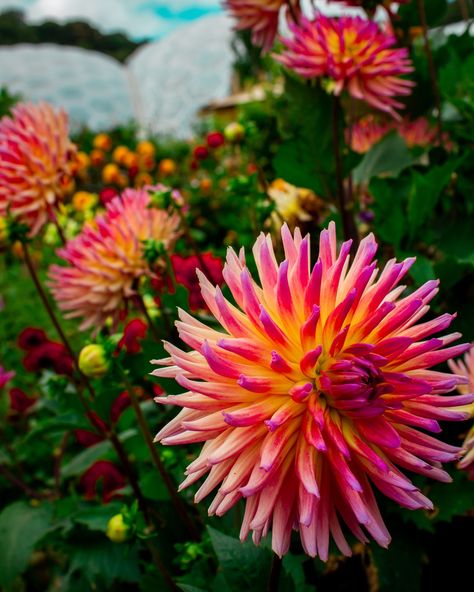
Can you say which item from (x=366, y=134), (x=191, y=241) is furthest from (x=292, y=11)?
(x=191, y=241)

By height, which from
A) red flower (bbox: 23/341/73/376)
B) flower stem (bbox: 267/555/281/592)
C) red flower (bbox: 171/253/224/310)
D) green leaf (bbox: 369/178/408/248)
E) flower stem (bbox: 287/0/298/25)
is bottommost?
red flower (bbox: 23/341/73/376)

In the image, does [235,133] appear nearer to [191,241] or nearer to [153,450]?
[191,241]

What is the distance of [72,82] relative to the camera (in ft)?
29.4

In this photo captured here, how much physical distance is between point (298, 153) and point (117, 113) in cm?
891

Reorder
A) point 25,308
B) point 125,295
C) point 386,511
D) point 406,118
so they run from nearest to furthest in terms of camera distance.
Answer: point 386,511 < point 125,295 < point 406,118 < point 25,308

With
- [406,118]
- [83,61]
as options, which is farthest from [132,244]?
[83,61]

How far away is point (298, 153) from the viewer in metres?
0.97

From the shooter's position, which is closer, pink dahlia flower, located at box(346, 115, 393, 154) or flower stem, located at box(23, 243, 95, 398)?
flower stem, located at box(23, 243, 95, 398)

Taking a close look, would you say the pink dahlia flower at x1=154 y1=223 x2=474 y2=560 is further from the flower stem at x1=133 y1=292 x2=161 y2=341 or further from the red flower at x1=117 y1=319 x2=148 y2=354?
the red flower at x1=117 y1=319 x2=148 y2=354

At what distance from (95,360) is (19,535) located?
456 millimetres

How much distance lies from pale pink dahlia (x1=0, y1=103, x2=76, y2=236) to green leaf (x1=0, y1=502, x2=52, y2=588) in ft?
1.53

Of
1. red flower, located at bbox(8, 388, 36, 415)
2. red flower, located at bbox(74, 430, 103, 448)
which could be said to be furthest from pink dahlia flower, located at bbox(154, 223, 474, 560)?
red flower, located at bbox(8, 388, 36, 415)

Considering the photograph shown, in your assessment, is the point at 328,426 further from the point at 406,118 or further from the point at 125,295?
the point at 406,118

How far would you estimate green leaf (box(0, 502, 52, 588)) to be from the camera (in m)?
0.90
